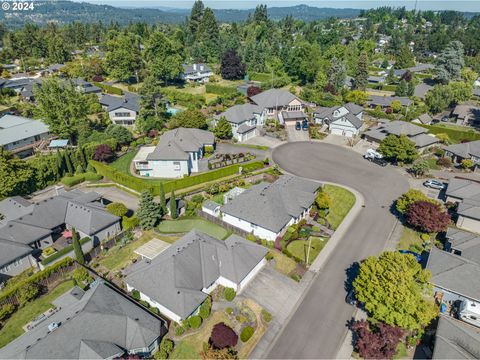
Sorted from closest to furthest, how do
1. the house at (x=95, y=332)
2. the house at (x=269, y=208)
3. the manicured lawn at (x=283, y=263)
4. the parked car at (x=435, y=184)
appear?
the house at (x=95, y=332)
the manicured lawn at (x=283, y=263)
the house at (x=269, y=208)
the parked car at (x=435, y=184)

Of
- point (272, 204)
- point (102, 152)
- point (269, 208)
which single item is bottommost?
point (269, 208)

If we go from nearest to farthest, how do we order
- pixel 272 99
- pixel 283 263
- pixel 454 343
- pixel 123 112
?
pixel 454 343 < pixel 283 263 < pixel 123 112 < pixel 272 99

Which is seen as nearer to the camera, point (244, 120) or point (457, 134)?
point (457, 134)

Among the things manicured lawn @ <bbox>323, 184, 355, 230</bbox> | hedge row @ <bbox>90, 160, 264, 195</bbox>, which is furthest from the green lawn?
manicured lawn @ <bbox>323, 184, 355, 230</bbox>

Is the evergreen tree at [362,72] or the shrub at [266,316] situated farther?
the evergreen tree at [362,72]

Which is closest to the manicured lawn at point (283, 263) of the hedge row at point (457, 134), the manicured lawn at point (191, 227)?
the manicured lawn at point (191, 227)

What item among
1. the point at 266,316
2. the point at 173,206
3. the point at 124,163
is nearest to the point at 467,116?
the point at 173,206

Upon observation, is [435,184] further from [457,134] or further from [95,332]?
[95,332]

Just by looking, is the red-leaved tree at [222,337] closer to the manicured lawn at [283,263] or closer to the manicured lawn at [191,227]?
the manicured lawn at [283,263]
